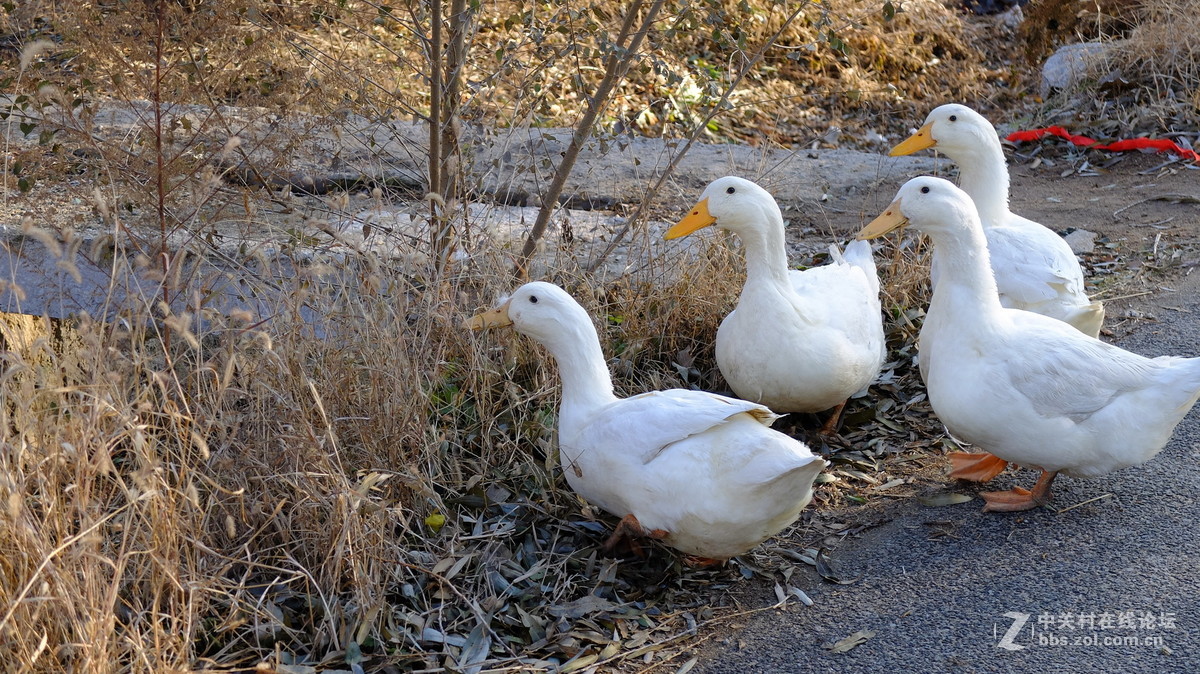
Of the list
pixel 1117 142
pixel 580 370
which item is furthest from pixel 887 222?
pixel 1117 142

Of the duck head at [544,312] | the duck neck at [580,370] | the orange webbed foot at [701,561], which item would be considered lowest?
the orange webbed foot at [701,561]

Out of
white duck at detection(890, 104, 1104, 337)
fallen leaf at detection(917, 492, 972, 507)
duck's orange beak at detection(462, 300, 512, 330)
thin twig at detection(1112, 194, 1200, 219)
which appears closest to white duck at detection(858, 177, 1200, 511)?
fallen leaf at detection(917, 492, 972, 507)

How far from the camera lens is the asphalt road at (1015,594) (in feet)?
9.85

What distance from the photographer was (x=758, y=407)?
3.29 m

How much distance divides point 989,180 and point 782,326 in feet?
5.30

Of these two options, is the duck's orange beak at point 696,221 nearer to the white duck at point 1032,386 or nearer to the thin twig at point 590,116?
the thin twig at point 590,116

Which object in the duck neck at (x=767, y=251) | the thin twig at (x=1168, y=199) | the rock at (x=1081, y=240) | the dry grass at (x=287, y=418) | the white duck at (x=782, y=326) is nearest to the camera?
the dry grass at (x=287, y=418)

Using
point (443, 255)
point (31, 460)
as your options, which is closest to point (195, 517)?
point (31, 460)

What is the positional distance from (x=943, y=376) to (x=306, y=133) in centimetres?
265

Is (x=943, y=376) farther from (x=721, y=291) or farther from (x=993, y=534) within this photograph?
(x=721, y=291)

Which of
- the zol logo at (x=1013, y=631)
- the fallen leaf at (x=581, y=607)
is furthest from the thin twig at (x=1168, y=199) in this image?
the fallen leaf at (x=581, y=607)

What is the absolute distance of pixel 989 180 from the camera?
5.00m

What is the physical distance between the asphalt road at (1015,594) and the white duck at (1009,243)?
2.66 feet

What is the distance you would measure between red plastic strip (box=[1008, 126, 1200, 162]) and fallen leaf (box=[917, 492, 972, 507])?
4.74 meters
